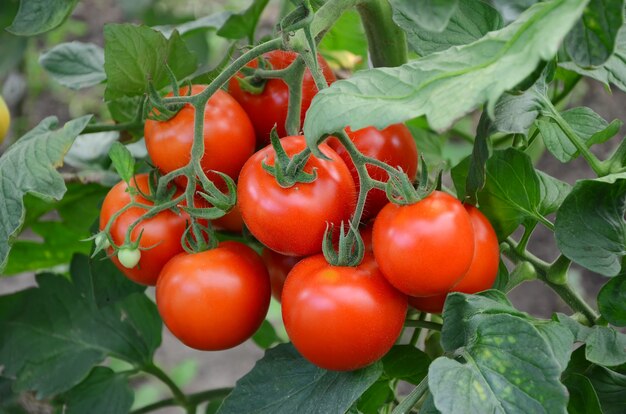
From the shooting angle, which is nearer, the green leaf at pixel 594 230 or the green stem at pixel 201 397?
the green leaf at pixel 594 230

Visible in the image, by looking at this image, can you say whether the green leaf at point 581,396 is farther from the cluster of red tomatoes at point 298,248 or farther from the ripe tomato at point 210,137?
the ripe tomato at point 210,137

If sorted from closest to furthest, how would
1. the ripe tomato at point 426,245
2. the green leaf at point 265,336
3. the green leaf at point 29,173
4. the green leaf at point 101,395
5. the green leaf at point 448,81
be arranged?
1. the green leaf at point 448,81
2. the ripe tomato at point 426,245
3. the green leaf at point 29,173
4. the green leaf at point 101,395
5. the green leaf at point 265,336

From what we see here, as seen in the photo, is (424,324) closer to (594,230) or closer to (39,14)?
(594,230)

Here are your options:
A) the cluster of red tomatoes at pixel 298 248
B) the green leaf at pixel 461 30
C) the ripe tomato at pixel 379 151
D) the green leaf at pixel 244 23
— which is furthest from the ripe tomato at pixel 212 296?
the green leaf at pixel 244 23

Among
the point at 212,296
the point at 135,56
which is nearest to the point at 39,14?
the point at 135,56

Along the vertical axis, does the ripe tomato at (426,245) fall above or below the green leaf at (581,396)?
above

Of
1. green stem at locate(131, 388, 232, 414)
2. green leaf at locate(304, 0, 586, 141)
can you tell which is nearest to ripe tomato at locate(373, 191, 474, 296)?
green leaf at locate(304, 0, 586, 141)

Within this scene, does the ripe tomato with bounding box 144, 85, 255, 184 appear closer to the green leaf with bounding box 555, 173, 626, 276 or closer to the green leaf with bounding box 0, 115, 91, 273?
the green leaf with bounding box 0, 115, 91, 273
